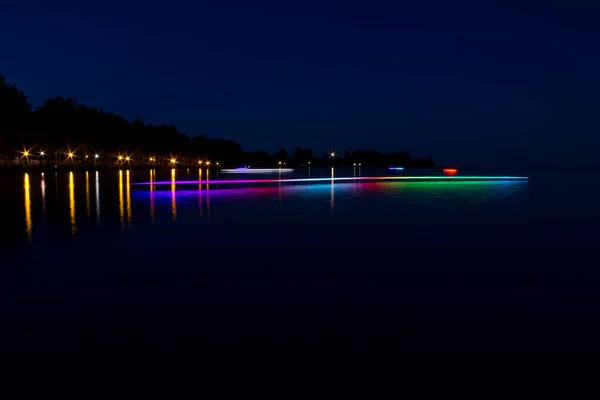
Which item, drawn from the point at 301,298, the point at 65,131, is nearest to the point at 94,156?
the point at 65,131

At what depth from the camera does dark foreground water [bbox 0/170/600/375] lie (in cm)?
426

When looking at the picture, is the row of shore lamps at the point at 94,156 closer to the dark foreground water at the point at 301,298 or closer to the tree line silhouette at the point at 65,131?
the tree line silhouette at the point at 65,131

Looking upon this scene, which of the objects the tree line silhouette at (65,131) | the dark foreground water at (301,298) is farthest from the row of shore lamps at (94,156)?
the dark foreground water at (301,298)

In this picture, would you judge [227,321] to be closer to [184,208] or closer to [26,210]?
[184,208]

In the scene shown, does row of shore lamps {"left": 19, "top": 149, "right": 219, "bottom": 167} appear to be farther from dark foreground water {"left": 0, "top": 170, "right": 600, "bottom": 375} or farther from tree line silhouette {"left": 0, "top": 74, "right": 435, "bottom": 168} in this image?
dark foreground water {"left": 0, "top": 170, "right": 600, "bottom": 375}

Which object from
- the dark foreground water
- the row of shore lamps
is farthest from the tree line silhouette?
the dark foreground water

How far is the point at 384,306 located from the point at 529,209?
14710 mm

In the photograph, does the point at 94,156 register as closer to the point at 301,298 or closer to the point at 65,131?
the point at 65,131

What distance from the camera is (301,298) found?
5984mm

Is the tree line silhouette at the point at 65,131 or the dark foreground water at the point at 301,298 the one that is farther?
the tree line silhouette at the point at 65,131

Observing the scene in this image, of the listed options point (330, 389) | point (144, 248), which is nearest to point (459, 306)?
point (330, 389)

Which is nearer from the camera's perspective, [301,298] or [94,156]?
[301,298]

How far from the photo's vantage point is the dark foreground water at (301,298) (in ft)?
14.0

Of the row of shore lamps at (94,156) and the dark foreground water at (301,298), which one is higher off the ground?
the row of shore lamps at (94,156)
